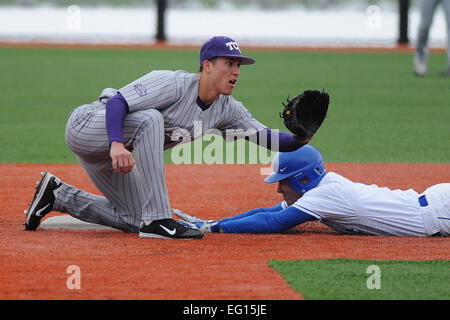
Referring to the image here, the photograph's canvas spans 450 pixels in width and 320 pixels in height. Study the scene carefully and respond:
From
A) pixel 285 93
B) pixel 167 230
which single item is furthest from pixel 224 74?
pixel 285 93

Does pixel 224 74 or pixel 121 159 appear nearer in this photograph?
pixel 121 159

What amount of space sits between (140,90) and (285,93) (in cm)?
911

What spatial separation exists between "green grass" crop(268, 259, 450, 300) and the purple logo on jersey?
4.16 feet

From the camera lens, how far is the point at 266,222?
520 cm

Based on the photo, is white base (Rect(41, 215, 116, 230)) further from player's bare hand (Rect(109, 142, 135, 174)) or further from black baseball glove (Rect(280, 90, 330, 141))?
black baseball glove (Rect(280, 90, 330, 141))

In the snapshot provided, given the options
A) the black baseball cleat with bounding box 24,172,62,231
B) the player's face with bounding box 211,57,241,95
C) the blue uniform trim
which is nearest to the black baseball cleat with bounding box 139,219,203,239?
the black baseball cleat with bounding box 24,172,62,231

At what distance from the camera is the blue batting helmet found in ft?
17.2

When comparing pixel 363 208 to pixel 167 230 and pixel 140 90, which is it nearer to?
pixel 167 230

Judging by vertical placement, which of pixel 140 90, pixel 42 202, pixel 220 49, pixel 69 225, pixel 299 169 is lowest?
pixel 69 225
